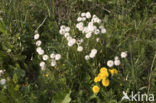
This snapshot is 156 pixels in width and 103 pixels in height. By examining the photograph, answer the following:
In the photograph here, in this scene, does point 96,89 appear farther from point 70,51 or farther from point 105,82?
point 70,51

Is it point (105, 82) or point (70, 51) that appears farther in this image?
point (70, 51)

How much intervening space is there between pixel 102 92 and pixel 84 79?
26cm

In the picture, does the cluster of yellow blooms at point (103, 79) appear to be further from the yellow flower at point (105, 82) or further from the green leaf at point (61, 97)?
the green leaf at point (61, 97)

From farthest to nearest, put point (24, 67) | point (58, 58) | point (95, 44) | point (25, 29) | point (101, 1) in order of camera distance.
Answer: point (101, 1) < point (25, 29) < point (24, 67) < point (95, 44) < point (58, 58)

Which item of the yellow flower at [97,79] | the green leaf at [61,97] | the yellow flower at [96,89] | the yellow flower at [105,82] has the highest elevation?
the yellow flower at [97,79]

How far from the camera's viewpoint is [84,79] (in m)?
2.02

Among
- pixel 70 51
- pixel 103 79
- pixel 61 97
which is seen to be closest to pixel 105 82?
pixel 103 79

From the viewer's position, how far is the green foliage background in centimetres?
187

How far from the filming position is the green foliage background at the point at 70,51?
6.12ft

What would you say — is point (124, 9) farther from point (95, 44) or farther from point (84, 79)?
point (84, 79)

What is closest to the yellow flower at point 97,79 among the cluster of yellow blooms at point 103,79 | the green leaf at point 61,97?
the cluster of yellow blooms at point 103,79

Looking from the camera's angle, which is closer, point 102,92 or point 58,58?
point 102,92

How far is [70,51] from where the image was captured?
2.16 metres

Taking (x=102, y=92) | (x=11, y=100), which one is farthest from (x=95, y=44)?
(x=11, y=100)
